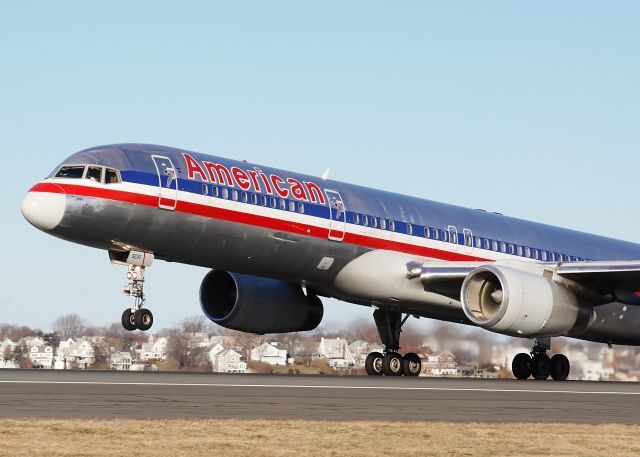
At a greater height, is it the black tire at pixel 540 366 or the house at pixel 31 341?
the house at pixel 31 341

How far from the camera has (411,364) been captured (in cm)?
3406

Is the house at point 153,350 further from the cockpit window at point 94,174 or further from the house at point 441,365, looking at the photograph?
the cockpit window at point 94,174

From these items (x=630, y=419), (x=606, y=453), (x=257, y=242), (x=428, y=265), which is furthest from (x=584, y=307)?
(x=606, y=453)

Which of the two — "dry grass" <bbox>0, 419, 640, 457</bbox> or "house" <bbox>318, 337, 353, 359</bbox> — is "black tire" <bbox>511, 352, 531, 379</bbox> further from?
"dry grass" <bbox>0, 419, 640, 457</bbox>

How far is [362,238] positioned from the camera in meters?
30.8

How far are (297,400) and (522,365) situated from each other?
19244 mm

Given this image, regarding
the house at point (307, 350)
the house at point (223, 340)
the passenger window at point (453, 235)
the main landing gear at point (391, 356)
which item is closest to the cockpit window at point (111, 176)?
the main landing gear at point (391, 356)

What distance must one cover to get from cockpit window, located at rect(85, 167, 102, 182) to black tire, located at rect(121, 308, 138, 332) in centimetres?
322

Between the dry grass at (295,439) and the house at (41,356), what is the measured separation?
96.4 ft

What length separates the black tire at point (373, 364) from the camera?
112 ft

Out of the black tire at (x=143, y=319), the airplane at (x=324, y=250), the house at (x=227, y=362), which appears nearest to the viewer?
the black tire at (x=143, y=319)

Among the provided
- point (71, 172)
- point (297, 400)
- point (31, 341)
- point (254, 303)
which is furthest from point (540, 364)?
point (31, 341)

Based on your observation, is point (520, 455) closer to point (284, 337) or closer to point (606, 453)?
point (606, 453)

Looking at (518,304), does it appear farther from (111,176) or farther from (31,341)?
(31,341)
